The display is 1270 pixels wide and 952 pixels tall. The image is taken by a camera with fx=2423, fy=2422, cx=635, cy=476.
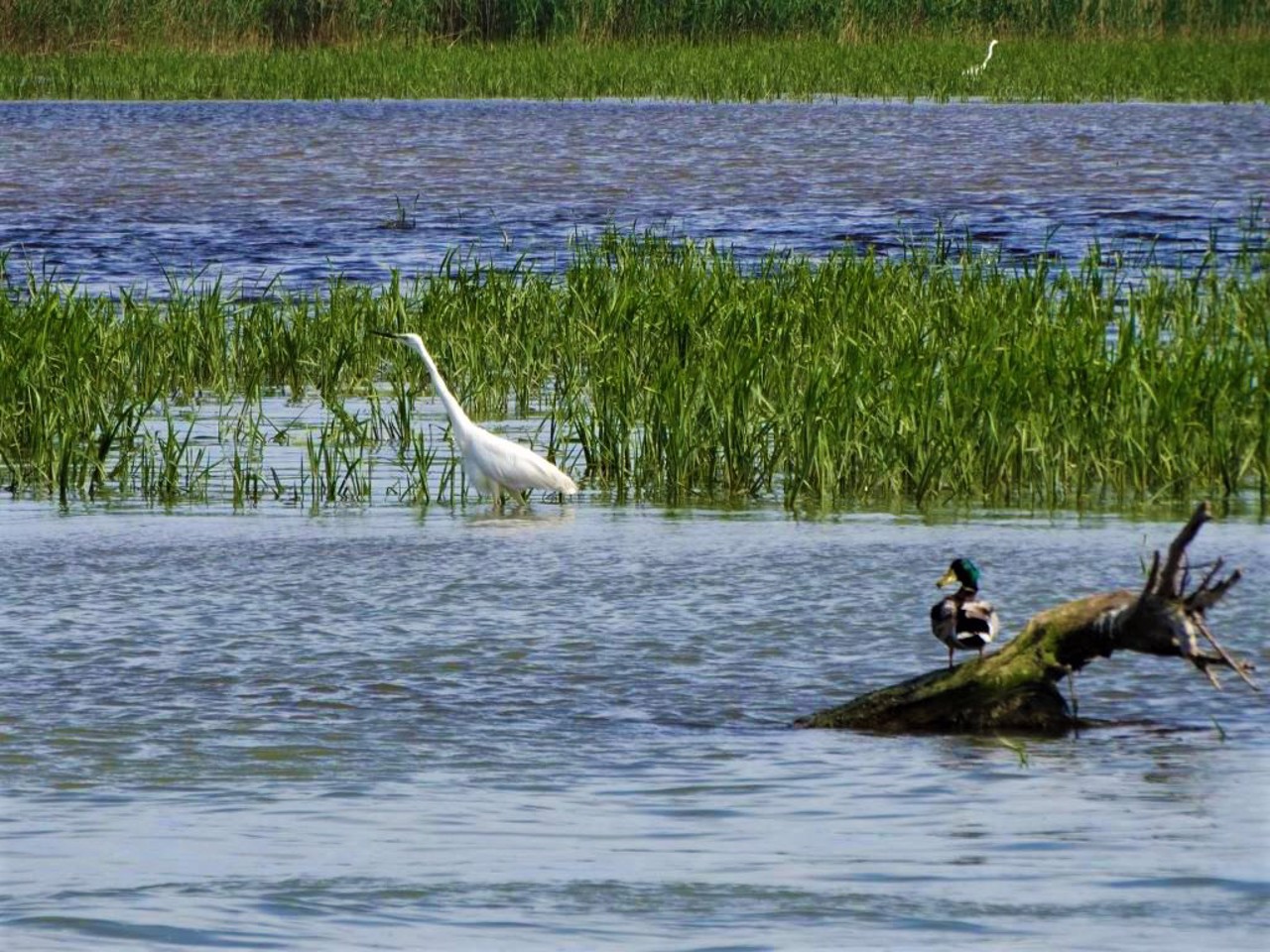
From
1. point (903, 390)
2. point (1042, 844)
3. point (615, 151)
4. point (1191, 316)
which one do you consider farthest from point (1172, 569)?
point (615, 151)

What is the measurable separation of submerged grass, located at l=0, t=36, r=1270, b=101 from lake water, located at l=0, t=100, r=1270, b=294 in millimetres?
895

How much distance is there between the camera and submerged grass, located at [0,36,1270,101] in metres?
42.3

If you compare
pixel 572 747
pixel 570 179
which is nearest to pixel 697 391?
pixel 572 747

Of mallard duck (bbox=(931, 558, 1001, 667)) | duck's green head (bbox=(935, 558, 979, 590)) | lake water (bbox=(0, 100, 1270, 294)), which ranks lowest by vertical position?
lake water (bbox=(0, 100, 1270, 294))

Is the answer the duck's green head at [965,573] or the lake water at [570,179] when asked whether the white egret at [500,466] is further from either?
the lake water at [570,179]

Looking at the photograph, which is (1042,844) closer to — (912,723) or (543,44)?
(912,723)

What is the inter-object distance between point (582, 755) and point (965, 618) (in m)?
1.10

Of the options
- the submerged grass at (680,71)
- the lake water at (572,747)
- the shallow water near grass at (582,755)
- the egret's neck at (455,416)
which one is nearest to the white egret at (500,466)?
the egret's neck at (455,416)

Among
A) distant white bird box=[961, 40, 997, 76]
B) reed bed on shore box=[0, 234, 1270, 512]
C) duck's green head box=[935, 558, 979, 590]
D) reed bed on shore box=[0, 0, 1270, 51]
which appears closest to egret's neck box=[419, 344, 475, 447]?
reed bed on shore box=[0, 234, 1270, 512]

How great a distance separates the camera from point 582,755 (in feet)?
19.7

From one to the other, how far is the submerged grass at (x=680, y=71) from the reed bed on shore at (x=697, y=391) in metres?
28.7

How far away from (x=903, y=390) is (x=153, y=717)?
4.50 m

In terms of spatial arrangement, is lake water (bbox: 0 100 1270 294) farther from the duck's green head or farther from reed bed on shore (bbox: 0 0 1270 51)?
the duck's green head

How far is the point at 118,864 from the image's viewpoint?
16.1 feet
